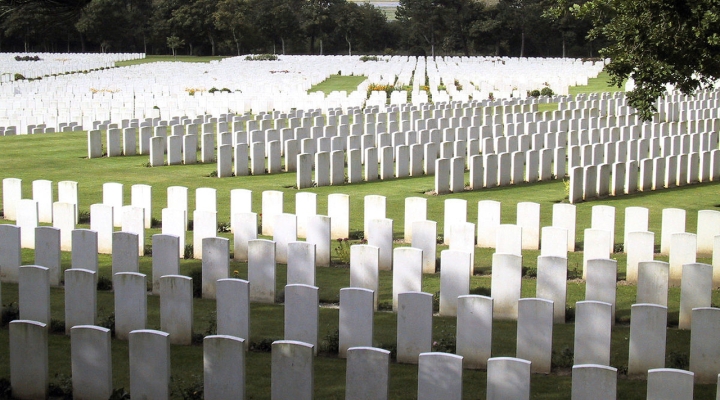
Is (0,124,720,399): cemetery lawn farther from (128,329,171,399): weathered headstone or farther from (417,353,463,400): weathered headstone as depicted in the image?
(417,353,463,400): weathered headstone

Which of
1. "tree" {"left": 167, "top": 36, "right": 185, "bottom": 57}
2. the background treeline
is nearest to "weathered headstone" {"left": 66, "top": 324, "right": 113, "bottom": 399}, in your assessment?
the background treeline

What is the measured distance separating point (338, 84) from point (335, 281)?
32.5 meters

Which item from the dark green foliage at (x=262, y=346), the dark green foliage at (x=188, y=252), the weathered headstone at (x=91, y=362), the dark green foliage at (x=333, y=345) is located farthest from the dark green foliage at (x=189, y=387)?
the dark green foliage at (x=188, y=252)

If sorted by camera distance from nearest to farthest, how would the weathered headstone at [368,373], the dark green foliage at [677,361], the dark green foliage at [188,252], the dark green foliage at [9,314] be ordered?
the weathered headstone at [368,373], the dark green foliage at [677,361], the dark green foliage at [9,314], the dark green foliage at [188,252]

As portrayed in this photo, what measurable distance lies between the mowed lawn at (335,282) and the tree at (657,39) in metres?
1.95

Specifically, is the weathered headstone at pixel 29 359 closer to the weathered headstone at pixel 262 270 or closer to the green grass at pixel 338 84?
the weathered headstone at pixel 262 270

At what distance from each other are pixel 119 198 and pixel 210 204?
1.18 metres

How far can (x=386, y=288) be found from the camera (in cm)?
937

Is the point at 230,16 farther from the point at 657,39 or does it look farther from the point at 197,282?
the point at 197,282

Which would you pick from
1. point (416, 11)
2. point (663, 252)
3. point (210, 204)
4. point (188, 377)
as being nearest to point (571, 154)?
point (663, 252)

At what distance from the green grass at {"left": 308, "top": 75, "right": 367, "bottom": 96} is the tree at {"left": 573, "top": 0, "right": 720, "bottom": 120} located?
24272 millimetres

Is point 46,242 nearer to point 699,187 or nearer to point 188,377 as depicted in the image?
point 188,377

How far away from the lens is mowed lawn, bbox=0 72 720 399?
6852 mm

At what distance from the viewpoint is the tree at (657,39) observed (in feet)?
34.4
